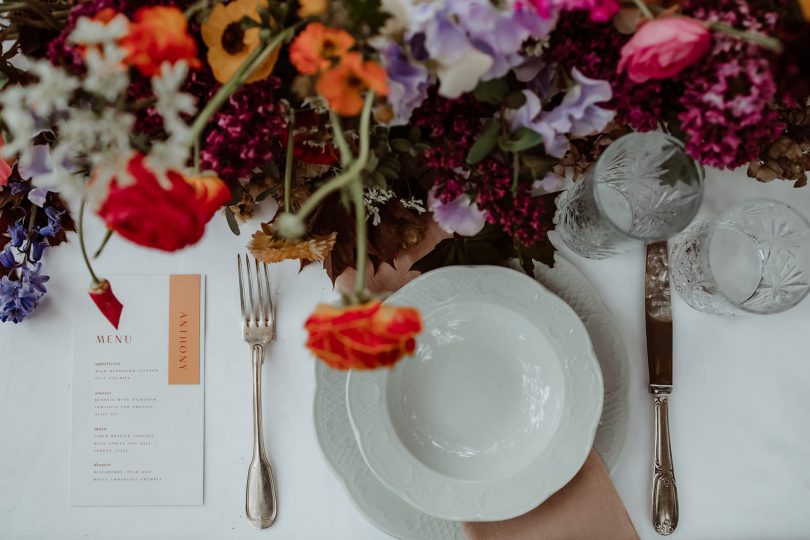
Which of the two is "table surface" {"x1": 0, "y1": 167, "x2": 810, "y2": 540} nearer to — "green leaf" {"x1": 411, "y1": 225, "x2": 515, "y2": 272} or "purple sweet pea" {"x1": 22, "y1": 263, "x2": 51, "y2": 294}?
"purple sweet pea" {"x1": 22, "y1": 263, "x2": 51, "y2": 294}

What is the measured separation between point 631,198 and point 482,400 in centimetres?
35

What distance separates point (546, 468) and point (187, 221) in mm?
570

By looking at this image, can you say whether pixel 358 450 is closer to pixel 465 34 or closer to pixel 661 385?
pixel 661 385

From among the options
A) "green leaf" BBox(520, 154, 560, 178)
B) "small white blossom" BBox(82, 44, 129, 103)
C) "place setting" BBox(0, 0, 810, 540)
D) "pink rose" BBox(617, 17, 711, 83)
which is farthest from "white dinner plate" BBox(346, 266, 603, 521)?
"small white blossom" BBox(82, 44, 129, 103)

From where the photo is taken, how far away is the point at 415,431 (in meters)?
0.86

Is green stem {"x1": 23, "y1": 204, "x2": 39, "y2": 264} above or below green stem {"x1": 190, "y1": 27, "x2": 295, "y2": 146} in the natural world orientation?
below

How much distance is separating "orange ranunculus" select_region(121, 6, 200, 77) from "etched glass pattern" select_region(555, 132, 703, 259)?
464mm

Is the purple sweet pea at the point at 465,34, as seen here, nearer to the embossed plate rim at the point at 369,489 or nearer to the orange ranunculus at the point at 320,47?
the orange ranunculus at the point at 320,47

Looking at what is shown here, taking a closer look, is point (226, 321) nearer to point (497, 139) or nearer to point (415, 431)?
point (415, 431)

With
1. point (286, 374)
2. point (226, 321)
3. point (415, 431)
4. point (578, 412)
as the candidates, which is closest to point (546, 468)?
point (578, 412)

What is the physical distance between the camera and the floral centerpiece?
451 mm

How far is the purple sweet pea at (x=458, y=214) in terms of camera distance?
694 mm

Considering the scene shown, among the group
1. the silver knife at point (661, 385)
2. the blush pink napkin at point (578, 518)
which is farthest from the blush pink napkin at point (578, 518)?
the silver knife at point (661, 385)

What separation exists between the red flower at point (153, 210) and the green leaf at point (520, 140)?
29 centimetres
